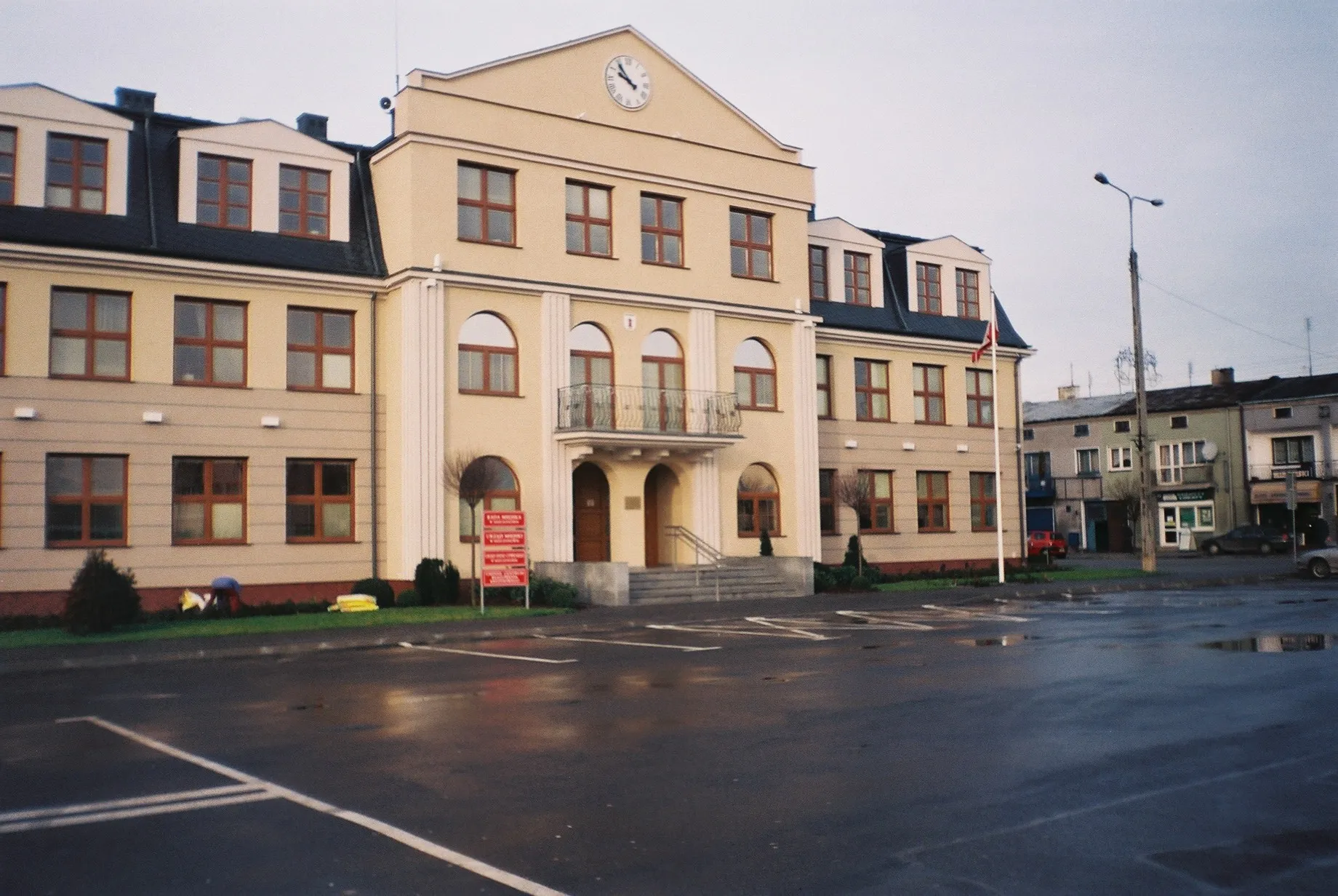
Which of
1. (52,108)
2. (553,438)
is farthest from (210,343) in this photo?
(553,438)

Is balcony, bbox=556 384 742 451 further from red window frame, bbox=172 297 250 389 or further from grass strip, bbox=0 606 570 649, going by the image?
red window frame, bbox=172 297 250 389

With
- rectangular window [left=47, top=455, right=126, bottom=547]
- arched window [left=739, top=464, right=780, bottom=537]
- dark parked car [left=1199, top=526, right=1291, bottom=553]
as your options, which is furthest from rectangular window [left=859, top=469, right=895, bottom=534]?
dark parked car [left=1199, top=526, right=1291, bottom=553]

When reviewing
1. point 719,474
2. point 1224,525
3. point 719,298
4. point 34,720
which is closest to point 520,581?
point 719,474

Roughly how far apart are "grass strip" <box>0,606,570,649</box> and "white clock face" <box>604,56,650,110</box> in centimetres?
1322

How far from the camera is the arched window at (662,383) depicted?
28.5m

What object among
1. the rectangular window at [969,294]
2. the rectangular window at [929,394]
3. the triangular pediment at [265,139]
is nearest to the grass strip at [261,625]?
the triangular pediment at [265,139]

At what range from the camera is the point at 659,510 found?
29.8 metres

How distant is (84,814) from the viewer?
22.5 feet

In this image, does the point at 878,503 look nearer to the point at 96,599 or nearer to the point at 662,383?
the point at 662,383

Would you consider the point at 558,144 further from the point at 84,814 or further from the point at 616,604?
the point at 84,814

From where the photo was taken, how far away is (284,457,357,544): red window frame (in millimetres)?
24969

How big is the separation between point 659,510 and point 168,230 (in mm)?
13110

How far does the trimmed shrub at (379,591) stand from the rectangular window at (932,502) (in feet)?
56.1

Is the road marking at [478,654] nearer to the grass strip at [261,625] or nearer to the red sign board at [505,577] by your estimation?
the grass strip at [261,625]
